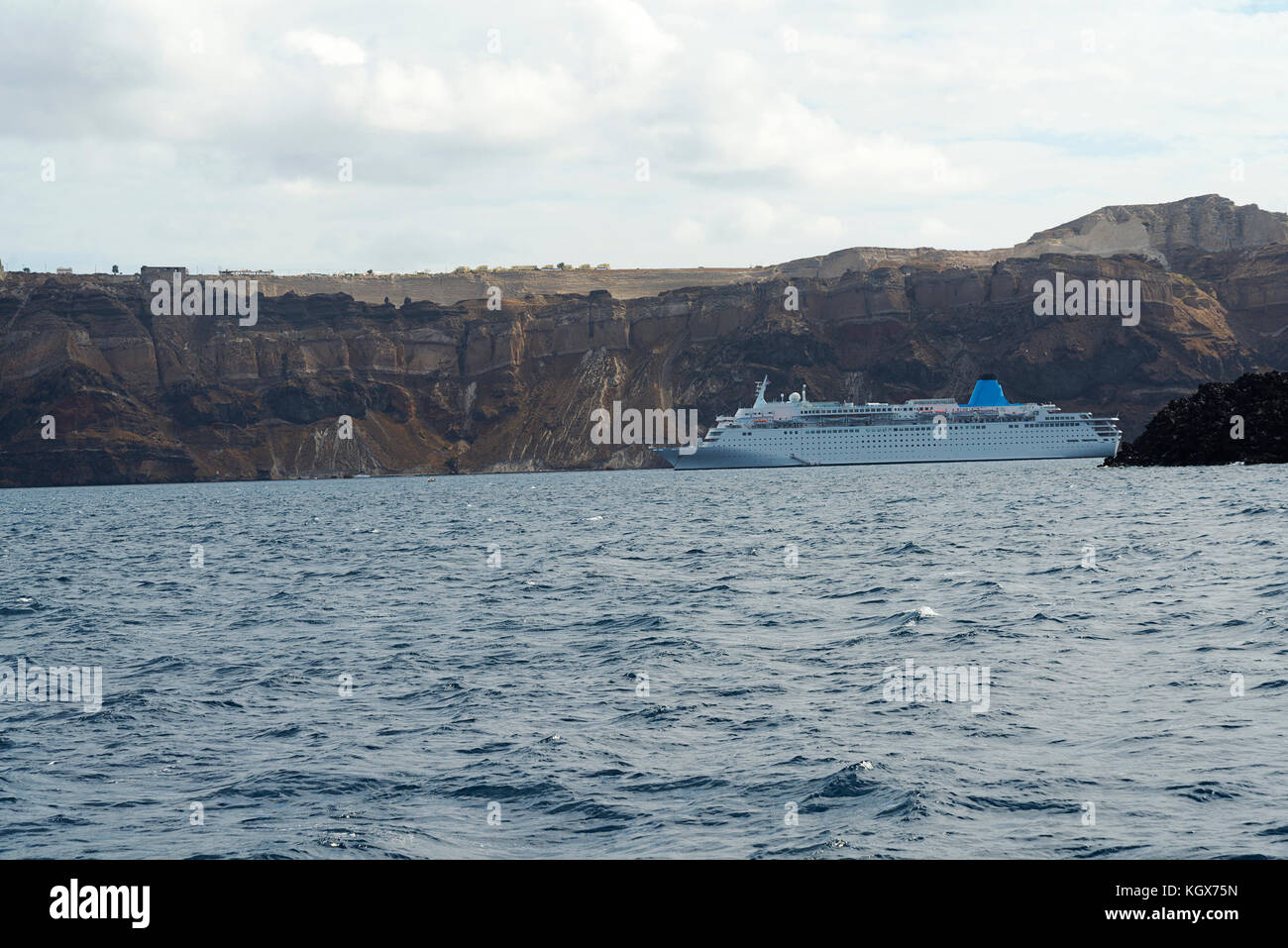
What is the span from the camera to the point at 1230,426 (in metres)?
110

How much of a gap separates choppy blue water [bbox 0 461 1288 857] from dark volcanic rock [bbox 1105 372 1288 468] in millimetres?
67679

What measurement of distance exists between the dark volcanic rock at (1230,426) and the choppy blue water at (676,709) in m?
67.7

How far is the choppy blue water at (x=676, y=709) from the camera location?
534 inches

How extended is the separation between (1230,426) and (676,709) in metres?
104

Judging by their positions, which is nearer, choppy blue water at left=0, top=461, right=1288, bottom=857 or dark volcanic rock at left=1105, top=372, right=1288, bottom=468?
choppy blue water at left=0, top=461, right=1288, bottom=857

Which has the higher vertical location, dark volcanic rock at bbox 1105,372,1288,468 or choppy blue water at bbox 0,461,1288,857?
dark volcanic rock at bbox 1105,372,1288,468

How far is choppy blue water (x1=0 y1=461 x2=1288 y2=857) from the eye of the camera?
13.6 m

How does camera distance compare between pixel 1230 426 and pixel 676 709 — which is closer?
pixel 676 709

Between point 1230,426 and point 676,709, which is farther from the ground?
point 1230,426

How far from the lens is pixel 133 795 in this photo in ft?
51.9

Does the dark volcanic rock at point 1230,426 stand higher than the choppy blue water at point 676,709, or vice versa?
the dark volcanic rock at point 1230,426

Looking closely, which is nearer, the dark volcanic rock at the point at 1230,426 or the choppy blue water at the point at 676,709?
the choppy blue water at the point at 676,709

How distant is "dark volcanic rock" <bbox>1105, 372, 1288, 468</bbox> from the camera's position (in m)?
106
